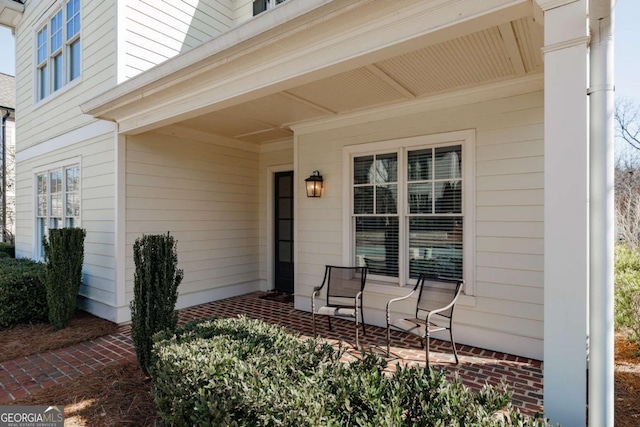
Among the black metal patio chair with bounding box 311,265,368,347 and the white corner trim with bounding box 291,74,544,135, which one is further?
the black metal patio chair with bounding box 311,265,368,347

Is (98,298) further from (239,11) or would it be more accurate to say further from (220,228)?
(239,11)

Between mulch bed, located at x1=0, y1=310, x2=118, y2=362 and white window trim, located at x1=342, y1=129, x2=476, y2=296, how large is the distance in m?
3.43

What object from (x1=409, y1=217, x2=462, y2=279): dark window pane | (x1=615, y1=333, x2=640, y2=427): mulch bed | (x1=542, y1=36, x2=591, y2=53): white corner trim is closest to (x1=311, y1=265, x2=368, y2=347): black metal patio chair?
(x1=409, y1=217, x2=462, y2=279): dark window pane

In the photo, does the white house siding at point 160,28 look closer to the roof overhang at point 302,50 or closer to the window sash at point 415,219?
the roof overhang at point 302,50

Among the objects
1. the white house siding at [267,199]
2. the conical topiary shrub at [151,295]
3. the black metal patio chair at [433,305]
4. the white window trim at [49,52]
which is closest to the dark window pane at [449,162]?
the black metal patio chair at [433,305]

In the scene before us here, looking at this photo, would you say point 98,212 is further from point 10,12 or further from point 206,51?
point 10,12

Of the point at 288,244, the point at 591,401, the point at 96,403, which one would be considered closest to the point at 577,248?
the point at 591,401

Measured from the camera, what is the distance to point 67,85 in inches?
238

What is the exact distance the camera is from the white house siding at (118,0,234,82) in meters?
5.10

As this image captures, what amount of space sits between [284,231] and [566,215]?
18.0ft

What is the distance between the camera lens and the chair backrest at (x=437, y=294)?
3756 millimetres

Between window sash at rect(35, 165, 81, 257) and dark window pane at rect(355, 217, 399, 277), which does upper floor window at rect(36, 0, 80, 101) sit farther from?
dark window pane at rect(355, 217, 399, 277)

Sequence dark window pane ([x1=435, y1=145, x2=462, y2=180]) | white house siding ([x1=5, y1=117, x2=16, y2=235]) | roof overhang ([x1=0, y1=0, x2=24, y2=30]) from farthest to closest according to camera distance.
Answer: white house siding ([x1=5, y1=117, x2=16, y2=235]), roof overhang ([x1=0, y1=0, x2=24, y2=30]), dark window pane ([x1=435, y1=145, x2=462, y2=180])

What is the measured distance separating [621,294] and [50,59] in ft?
30.9
